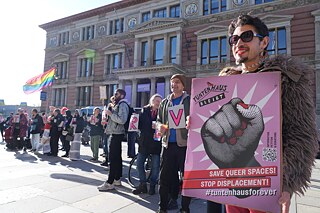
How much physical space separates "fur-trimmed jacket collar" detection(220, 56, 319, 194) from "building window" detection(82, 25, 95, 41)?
34.6m

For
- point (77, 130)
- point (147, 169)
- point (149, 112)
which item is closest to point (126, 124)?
point (149, 112)

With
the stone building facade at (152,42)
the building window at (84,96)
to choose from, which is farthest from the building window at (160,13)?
the building window at (84,96)

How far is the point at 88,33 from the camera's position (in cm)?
3338

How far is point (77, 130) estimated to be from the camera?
9.57 metres

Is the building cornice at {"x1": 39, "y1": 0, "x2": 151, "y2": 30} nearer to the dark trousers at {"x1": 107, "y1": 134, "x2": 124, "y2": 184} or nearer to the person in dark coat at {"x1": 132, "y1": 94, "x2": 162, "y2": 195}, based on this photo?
the person in dark coat at {"x1": 132, "y1": 94, "x2": 162, "y2": 195}

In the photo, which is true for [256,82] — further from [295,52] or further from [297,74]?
[295,52]

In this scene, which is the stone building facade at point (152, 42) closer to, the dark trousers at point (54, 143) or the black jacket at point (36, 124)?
the black jacket at point (36, 124)

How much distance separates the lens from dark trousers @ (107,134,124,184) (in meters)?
5.07

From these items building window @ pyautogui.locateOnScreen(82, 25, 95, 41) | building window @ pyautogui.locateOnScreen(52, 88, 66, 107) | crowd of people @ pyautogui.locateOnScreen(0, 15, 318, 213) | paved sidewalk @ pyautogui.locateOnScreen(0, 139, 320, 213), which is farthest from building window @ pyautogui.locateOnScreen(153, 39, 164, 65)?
paved sidewalk @ pyautogui.locateOnScreen(0, 139, 320, 213)

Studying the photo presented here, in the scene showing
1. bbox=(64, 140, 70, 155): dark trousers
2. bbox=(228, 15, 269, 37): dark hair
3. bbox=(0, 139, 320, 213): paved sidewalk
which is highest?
bbox=(228, 15, 269, 37): dark hair

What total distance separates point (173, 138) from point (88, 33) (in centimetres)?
3371

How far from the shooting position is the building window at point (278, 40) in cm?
2053

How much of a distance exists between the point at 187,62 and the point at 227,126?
24.0 m

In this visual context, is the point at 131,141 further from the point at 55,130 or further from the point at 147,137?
the point at 55,130
